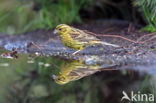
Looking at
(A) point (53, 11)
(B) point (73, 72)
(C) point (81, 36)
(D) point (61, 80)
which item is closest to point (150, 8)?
(C) point (81, 36)

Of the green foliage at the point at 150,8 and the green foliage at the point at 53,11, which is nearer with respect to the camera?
the green foliage at the point at 150,8

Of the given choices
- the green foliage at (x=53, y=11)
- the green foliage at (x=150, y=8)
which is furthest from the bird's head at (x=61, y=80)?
the green foliage at (x=53, y=11)

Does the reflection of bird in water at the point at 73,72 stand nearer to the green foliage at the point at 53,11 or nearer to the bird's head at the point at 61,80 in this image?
the bird's head at the point at 61,80

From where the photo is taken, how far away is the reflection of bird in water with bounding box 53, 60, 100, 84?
570 cm

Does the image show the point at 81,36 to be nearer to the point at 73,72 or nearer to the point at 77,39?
the point at 77,39

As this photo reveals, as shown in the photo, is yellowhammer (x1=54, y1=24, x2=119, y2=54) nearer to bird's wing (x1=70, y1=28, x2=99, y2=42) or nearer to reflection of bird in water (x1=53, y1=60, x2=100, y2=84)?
bird's wing (x1=70, y1=28, x2=99, y2=42)

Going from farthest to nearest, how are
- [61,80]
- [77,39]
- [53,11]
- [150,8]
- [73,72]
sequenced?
[53,11] → [150,8] → [77,39] → [73,72] → [61,80]

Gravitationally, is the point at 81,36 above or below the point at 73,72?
above

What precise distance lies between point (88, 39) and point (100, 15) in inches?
113

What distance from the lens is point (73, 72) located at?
19.2ft

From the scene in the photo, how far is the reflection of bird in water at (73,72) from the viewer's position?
18.7ft

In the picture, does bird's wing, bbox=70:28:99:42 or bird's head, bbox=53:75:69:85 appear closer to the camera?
bird's head, bbox=53:75:69:85

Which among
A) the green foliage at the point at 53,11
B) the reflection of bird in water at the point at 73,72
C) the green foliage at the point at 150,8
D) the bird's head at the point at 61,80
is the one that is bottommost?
the bird's head at the point at 61,80

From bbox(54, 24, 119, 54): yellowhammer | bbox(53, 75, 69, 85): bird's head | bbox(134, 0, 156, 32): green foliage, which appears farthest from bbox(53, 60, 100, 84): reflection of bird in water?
bbox(134, 0, 156, 32): green foliage
